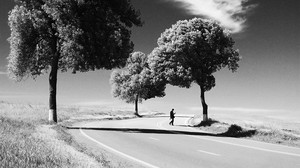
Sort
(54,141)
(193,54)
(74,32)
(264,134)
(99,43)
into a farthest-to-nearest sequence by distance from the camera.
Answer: (193,54) < (99,43) < (74,32) < (264,134) < (54,141)

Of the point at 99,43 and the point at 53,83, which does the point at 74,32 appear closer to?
the point at 99,43

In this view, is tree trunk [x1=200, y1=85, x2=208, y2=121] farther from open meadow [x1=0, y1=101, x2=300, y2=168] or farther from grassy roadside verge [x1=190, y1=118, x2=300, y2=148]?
grassy roadside verge [x1=190, y1=118, x2=300, y2=148]

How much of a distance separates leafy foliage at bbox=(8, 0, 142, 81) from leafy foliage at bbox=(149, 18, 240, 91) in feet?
24.5

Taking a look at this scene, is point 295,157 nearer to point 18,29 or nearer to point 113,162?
point 113,162

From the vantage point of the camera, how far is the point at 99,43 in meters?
26.4

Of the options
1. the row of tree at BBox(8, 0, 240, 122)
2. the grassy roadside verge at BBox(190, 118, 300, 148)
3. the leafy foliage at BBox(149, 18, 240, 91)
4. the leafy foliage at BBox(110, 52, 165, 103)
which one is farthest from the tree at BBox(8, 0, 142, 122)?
the leafy foliage at BBox(110, 52, 165, 103)

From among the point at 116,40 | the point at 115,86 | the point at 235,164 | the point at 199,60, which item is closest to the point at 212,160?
the point at 235,164

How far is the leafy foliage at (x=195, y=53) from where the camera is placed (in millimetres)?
34000

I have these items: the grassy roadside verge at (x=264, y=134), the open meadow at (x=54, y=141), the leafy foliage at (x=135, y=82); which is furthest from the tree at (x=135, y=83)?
the grassy roadside verge at (x=264, y=134)

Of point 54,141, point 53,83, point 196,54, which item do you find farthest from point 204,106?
point 54,141

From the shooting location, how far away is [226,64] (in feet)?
115

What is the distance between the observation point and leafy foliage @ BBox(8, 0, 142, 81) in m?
24.8

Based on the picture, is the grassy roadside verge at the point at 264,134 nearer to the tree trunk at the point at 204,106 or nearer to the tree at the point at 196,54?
the tree trunk at the point at 204,106

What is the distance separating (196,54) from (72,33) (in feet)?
46.2
